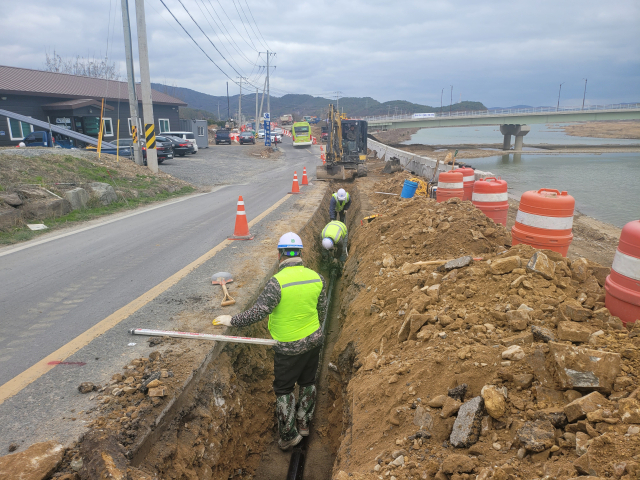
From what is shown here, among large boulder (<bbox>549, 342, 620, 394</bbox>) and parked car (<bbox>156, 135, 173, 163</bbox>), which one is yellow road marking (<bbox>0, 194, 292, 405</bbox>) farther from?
parked car (<bbox>156, 135, 173, 163</bbox>)

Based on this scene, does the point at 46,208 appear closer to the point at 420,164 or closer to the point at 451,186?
the point at 451,186

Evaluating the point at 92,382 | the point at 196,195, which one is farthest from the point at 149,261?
the point at 196,195

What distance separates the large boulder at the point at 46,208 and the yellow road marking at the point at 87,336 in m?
5.55

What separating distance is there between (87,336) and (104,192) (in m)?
9.21

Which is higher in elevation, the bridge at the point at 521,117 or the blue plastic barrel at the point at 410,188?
the bridge at the point at 521,117

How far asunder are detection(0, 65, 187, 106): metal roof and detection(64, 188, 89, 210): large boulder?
19743 millimetres

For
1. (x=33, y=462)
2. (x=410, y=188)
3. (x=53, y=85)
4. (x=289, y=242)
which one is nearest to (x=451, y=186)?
(x=410, y=188)

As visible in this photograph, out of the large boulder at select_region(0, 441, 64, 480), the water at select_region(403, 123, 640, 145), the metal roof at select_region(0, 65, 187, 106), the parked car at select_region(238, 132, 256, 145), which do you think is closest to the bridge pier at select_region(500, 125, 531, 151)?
the water at select_region(403, 123, 640, 145)

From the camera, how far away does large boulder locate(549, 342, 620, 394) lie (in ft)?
8.67

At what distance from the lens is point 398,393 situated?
3.57 m

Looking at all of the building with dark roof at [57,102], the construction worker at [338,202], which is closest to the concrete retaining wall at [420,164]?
the construction worker at [338,202]

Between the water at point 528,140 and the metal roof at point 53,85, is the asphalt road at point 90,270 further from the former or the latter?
the water at point 528,140

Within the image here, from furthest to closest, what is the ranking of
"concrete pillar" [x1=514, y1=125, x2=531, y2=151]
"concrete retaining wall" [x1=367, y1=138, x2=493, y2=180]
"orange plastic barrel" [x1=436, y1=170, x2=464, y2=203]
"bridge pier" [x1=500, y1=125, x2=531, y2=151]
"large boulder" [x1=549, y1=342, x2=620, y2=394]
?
"bridge pier" [x1=500, y1=125, x2=531, y2=151] < "concrete pillar" [x1=514, y1=125, x2=531, y2=151] < "concrete retaining wall" [x1=367, y1=138, x2=493, y2=180] < "orange plastic barrel" [x1=436, y1=170, x2=464, y2=203] < "large boulder" [x1=549, y1=342, x2=620, y2=394]

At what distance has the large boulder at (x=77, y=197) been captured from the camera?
1143 cm
